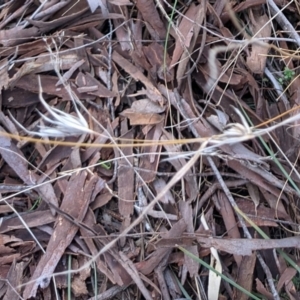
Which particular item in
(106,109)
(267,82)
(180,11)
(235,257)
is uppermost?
(180,11)

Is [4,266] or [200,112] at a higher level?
[200,112]

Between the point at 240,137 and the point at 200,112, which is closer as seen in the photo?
the point at 240,137

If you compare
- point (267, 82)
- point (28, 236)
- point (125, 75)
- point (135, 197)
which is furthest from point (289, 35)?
point (28, 236)

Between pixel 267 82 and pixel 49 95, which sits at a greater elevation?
pixel 49 95

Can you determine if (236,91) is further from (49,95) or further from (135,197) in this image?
(49,95)

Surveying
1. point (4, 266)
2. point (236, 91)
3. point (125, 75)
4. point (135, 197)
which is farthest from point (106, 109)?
point (4, 266)

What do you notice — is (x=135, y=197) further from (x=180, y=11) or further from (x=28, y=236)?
(x=180, y=11)

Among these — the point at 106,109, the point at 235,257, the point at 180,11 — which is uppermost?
the point at 180,11

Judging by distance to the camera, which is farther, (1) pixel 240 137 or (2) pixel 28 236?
(2) pixel 28 236
